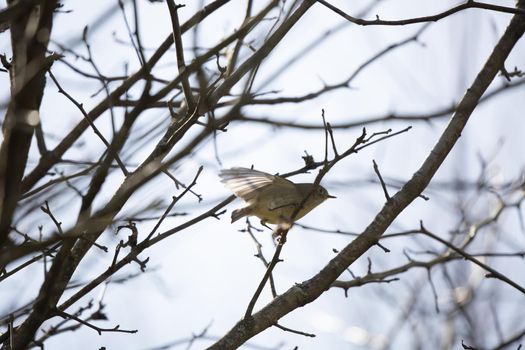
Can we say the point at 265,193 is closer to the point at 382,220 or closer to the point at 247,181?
the point at 247,181

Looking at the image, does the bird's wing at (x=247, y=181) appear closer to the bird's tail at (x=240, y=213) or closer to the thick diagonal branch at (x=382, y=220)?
the bird's tail at (x=240, y=213)

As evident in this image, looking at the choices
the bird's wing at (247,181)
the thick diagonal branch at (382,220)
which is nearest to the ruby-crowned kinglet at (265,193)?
the bird's wing at (247,181)

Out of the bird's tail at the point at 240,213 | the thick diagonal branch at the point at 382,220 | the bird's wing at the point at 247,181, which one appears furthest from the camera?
the bird's tail at the point at 240,213

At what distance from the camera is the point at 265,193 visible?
16.1ft

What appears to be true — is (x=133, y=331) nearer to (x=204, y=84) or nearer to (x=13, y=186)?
(x=13, y=186)

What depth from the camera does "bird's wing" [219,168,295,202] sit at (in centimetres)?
446

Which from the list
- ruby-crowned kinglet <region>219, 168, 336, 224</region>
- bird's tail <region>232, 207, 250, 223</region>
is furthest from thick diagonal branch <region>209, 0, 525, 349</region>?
bird's tail <region>232, 207, 250, 223</region>

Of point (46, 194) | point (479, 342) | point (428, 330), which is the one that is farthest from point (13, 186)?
point (428, 330)

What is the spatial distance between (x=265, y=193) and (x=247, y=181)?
12.0 inches

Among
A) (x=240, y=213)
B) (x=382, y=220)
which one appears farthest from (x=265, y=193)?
(x=382, y=220)

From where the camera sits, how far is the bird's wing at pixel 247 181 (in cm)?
446

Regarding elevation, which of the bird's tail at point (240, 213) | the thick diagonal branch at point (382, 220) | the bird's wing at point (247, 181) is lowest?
the thick diagonal branch at point (382, 220)

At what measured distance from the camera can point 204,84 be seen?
1.96m

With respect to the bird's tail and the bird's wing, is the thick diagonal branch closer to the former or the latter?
the bird's wing
